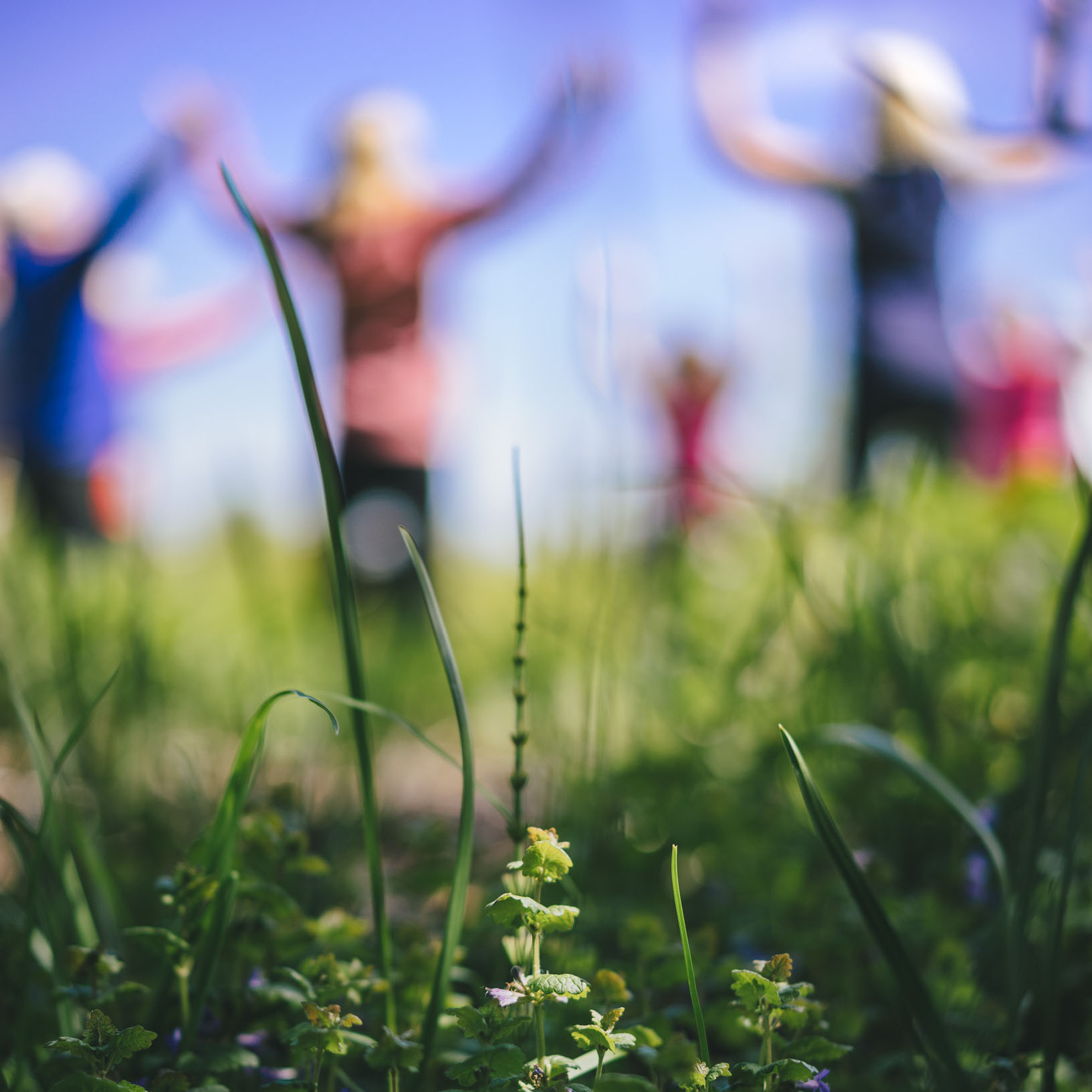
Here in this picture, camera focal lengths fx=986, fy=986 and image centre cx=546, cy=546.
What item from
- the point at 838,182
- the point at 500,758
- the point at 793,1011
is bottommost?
the point at 500,758

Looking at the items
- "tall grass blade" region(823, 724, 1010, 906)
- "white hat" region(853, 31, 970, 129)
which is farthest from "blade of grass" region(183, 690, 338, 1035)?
"white hat" region(853, 31, 970, 129)

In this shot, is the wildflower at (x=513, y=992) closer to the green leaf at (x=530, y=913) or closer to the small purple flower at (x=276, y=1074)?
the green leaf at (x=530, y=913)

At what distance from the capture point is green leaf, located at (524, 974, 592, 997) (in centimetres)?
47

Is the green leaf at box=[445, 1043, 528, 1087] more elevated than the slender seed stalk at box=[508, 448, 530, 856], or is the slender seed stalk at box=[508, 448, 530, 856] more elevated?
the slender seed stalk at box=[508, 448, 530, 856]

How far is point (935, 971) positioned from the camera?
0.72 meters

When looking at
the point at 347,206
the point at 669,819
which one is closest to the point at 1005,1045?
the point at 669,819

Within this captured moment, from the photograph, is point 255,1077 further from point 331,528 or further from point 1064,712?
point 1064,712

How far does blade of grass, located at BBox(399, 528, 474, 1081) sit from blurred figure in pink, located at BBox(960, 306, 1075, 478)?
11.7 ft

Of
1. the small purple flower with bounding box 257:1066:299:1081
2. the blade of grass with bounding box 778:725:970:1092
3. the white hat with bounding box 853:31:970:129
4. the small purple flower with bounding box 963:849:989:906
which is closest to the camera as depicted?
the blade of grass with bounding box 778:725:970:1092

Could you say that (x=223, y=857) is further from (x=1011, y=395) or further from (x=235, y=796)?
(x=1011, y=395)

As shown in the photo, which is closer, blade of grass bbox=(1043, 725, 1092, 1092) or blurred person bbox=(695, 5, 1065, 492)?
blade of grass bbox=(1043, 725, 1092, 1092)

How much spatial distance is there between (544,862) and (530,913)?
0.03m

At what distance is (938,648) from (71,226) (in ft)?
12.9

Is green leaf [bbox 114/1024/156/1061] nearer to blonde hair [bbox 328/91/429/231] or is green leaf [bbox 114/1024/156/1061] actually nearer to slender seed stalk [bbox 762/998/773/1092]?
slender seed stalk [bbox 762/998/773/1092]
